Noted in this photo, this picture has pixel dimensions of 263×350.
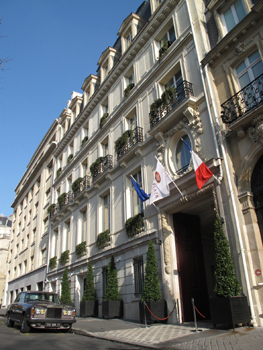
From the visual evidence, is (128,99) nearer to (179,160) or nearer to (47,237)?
(179,160)

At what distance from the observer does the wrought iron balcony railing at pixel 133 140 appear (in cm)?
1605

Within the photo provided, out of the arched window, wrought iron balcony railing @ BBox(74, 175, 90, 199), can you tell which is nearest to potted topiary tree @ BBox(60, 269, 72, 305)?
wrought iron balcony railing @ BBox(74, 175, 90, 199)

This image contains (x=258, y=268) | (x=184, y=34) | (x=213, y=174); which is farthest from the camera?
(x=184, y=34)

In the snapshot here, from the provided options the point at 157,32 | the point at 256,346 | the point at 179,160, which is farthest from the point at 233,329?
the point at 157,32

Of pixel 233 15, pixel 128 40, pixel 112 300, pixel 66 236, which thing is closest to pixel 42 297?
pixel 112 300

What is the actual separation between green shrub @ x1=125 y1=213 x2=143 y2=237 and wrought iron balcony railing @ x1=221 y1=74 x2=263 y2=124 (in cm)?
653

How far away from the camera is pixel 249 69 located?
36.0 feet

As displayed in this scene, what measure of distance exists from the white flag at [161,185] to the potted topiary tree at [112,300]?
5.10 meters

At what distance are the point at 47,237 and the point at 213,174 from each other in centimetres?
2210

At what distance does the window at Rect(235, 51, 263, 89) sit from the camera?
10.7 meters

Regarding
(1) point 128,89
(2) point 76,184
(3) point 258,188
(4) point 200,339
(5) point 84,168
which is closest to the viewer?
(4) point 200,339

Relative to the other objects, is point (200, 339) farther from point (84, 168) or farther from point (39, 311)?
point (84, 168)

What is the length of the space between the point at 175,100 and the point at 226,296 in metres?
8.86

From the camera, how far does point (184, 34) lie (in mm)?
14438
